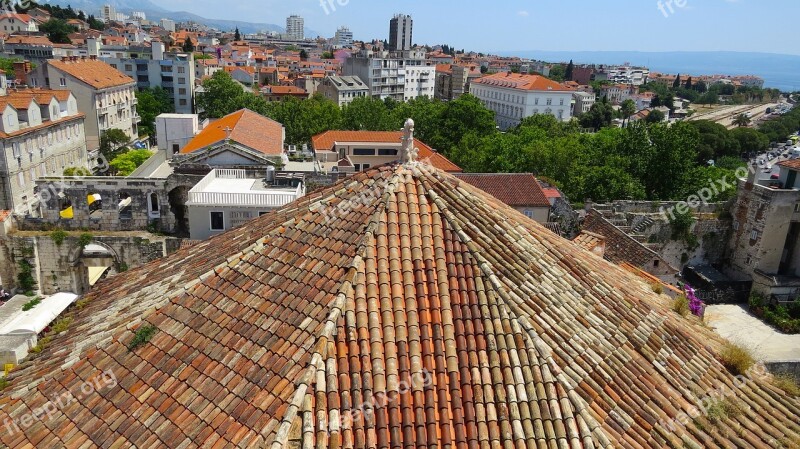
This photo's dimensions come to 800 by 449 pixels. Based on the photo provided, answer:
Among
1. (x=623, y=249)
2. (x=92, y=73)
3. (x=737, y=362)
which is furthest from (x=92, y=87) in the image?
(x=737, y=362)

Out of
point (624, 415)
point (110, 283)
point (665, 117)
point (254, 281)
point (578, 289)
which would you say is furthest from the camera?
point (665, 117)

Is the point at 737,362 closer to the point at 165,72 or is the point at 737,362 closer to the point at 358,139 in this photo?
the point at 358,139

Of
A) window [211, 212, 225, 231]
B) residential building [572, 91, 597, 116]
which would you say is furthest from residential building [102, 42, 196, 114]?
residential building [572, 91, 597, 116]

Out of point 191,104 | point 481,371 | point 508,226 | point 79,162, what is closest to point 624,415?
point 481,371

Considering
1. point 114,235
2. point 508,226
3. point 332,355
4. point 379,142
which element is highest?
point 508,226

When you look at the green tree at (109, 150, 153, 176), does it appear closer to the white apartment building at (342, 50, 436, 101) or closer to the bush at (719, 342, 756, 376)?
the bush at (719, 342, 756, 376)

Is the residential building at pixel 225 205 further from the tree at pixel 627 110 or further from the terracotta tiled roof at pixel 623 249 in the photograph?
the tree at pixel 627 110

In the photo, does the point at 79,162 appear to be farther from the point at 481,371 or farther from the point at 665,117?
the point at 665,117
